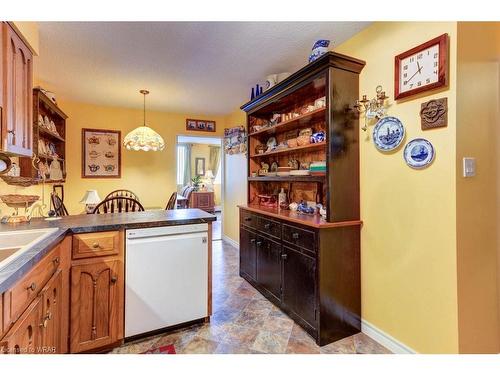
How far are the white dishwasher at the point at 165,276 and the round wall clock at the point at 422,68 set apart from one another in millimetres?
1723

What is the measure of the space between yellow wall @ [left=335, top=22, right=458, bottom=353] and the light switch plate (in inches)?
3.6

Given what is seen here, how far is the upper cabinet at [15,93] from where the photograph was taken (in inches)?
54.9

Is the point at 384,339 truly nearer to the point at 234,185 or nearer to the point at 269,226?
the point at 269,226

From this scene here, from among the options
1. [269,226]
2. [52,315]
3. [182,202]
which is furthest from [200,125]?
[52,315]

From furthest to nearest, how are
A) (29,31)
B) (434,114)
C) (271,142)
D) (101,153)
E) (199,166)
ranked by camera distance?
1. (199,166)
2. (101,153)
3. (271,142)
4. (29,31)
5. (434,114)

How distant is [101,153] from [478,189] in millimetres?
4576

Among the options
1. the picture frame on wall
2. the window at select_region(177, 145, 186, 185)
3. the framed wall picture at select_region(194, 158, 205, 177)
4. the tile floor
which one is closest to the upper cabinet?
the tile floor

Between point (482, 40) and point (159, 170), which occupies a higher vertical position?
point (482, 40)

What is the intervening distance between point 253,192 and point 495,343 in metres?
2.43

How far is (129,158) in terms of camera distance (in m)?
4.24

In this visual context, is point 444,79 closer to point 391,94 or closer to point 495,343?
point 391,94

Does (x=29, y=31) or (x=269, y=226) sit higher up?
(x=29, y=31)
